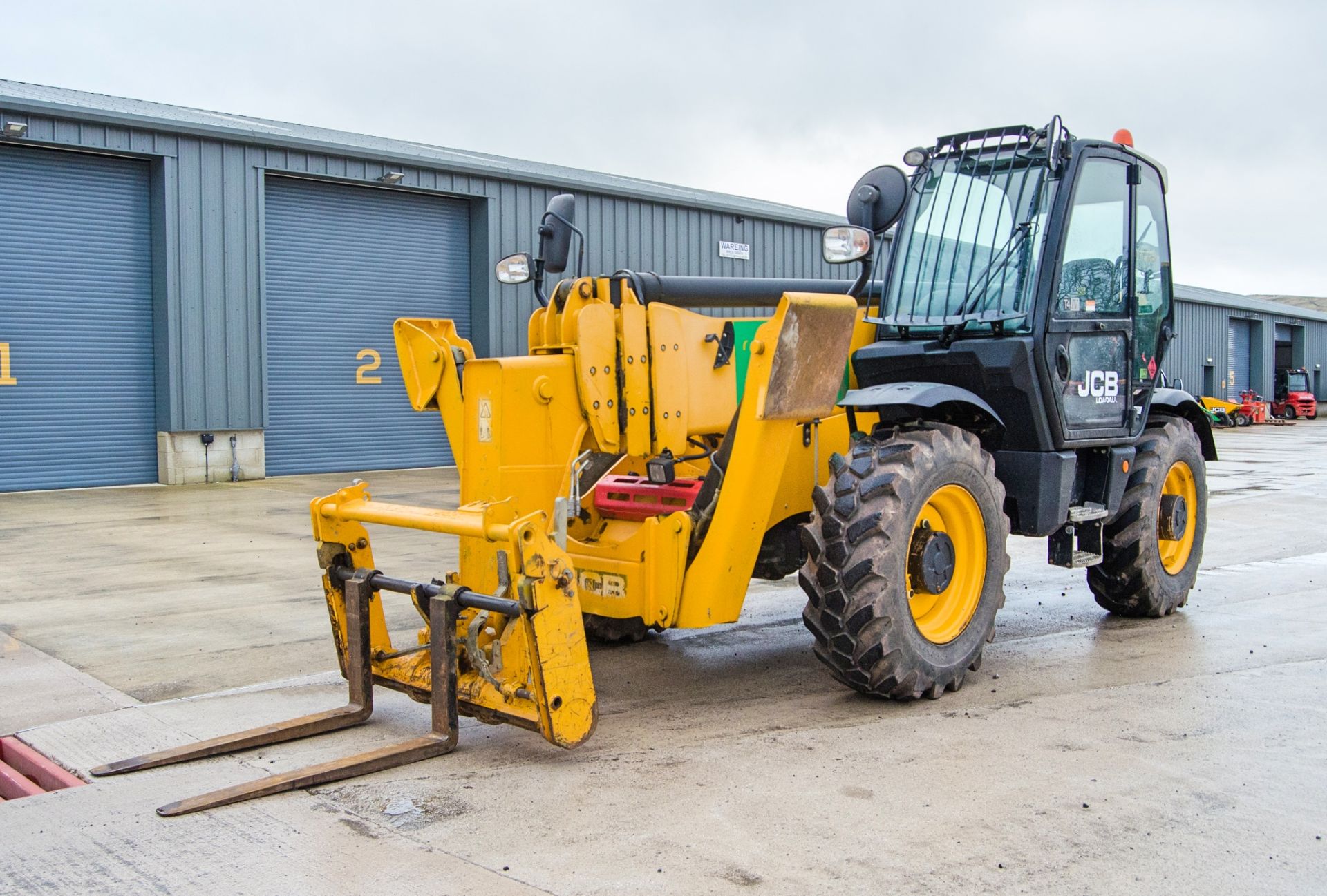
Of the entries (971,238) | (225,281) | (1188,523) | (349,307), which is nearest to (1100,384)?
(971,238)

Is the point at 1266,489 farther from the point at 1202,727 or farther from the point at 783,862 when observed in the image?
the point at 783,862

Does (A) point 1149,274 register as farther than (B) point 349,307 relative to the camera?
No

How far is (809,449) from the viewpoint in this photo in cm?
596

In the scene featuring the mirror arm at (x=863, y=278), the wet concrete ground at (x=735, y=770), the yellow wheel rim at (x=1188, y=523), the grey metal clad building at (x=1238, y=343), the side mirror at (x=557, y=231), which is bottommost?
the wet concrete ground at (x=735, y=770)

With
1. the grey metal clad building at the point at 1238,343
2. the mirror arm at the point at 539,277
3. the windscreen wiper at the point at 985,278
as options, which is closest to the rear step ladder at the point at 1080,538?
the windscreen wiper at the point at 985,278

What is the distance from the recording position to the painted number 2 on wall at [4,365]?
15.6m

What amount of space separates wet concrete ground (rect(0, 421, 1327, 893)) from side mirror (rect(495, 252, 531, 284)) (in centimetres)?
207

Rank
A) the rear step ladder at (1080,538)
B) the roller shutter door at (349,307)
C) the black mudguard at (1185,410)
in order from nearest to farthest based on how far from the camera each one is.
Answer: the rear step ladder at (1080,538), the black mudguard at (1185,410), the roller shutter door at (349,307)

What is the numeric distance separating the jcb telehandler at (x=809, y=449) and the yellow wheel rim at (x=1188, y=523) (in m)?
0.52

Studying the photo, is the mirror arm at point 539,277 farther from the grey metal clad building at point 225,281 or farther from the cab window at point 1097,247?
the grey metal clad building at point 225,281

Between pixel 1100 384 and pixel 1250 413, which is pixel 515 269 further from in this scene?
pixel 1250 413

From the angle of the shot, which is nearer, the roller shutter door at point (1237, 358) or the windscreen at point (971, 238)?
the windscreen at point (971, 238)

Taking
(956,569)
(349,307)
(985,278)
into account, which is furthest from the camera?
(349,307)

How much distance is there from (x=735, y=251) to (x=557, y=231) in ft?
59.6
